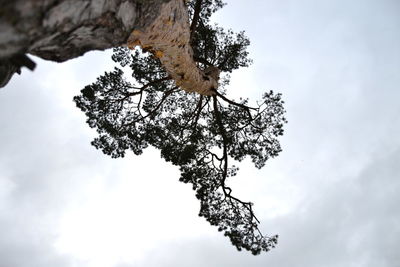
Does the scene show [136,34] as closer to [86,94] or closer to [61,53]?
[61,53]

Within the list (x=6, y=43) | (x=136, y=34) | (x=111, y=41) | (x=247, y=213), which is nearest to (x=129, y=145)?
(x=247, y=213)

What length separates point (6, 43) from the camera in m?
1.34

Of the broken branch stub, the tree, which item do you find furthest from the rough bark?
the tree

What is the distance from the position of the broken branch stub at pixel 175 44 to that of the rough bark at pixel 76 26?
0.01 metres

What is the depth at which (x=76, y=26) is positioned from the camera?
1.73 m

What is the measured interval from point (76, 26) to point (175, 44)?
2.31 metres

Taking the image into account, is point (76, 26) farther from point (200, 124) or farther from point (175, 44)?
point (200, 124)

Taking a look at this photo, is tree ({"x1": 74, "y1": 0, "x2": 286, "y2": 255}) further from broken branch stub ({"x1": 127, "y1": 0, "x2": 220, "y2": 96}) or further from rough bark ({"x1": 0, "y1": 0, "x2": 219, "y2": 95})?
rough bark ({"x1": 0, "y1": 0, "x2": 219, "y2": 95})

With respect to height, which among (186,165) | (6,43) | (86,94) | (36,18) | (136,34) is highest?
(86,94)

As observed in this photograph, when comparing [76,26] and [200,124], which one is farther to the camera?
[200,124]

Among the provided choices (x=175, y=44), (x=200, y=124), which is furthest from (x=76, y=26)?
(x=200, y=124)

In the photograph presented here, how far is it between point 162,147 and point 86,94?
2.16 meters

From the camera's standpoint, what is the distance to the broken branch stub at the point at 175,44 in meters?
3.04

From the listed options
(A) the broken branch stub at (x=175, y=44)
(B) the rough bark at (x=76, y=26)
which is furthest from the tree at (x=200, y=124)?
(B) the rough bark at (x=76, y=26)
